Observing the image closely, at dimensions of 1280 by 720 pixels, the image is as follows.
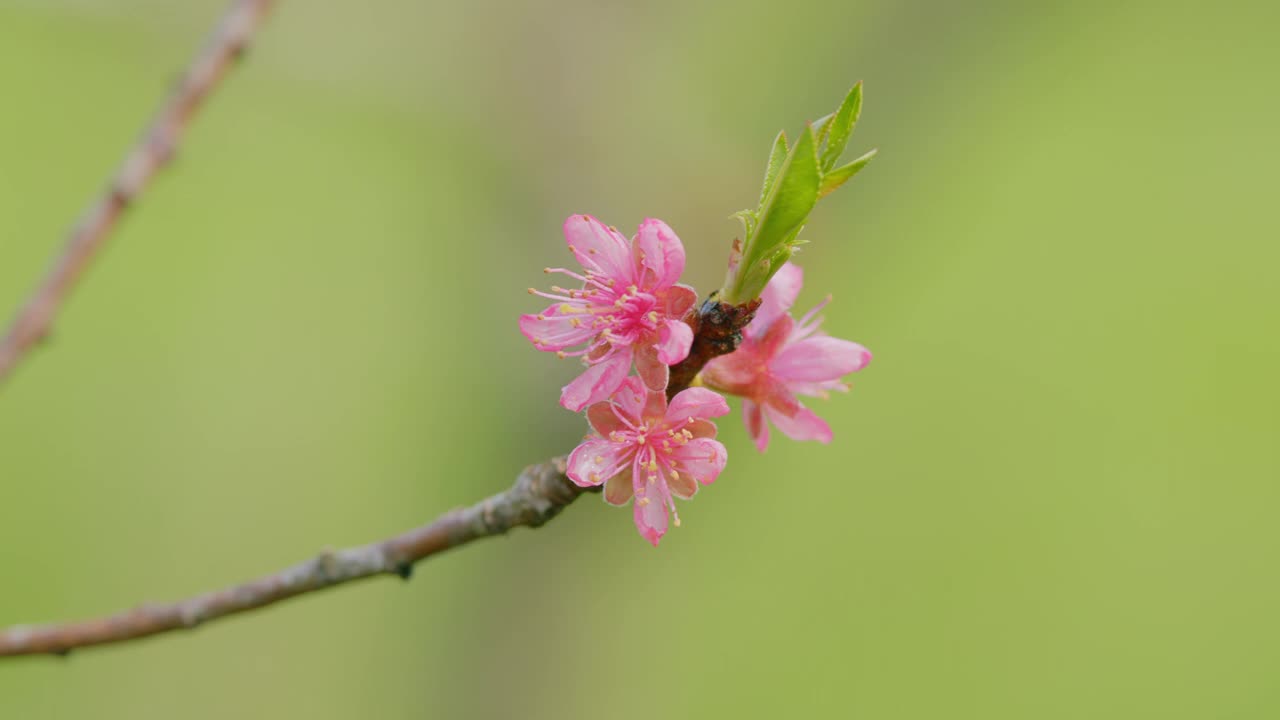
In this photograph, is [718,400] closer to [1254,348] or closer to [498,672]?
[498,672]

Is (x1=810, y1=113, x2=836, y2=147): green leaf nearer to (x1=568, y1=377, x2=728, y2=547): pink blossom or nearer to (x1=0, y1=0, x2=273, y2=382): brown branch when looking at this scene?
(x1=568, y1=377, x2=728, y2=547): pink blossom

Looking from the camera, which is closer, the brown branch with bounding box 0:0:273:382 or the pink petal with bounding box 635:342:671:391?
the pink petal with bounding box 635:342:671:391

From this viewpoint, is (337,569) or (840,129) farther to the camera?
(337,569)

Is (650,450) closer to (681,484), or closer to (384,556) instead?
(681,484)

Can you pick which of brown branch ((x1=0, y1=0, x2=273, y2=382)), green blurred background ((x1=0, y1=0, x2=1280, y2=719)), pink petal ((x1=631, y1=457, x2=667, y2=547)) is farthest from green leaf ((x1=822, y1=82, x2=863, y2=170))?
green blurred background ((x1=0, y1=0, x2=1280, y2=719))

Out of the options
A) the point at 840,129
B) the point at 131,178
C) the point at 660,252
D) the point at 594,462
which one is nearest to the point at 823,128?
the point at 840,129

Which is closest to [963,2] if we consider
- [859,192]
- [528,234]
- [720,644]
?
[859,192]
